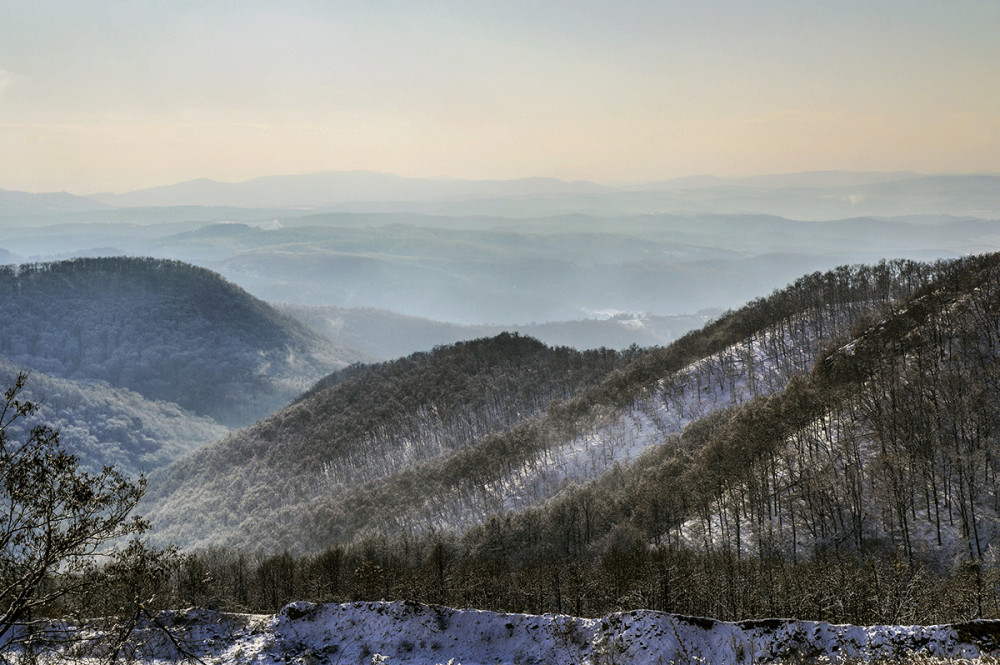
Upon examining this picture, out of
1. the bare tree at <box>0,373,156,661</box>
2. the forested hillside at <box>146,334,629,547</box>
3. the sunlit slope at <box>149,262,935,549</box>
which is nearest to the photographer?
the bare tree at <box>0,373,156,661</box>

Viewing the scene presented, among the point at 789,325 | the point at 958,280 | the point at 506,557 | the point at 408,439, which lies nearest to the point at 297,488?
the point at 408,439

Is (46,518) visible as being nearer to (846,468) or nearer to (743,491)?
(743,491)

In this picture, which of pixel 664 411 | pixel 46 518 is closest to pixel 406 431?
pixel 664 411

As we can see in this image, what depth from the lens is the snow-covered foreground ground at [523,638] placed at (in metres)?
29.9

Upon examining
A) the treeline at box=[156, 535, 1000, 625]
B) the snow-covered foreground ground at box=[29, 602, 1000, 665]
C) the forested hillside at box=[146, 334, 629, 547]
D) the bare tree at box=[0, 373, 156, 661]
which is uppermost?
the bare tree at box=[0, 373, 156, 661]

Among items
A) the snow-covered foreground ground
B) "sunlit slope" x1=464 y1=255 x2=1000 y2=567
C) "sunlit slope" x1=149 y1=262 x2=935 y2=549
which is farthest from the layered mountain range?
the snow-covered foreground ground

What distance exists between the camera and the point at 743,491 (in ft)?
258

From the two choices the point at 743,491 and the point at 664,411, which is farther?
the point at 664,411

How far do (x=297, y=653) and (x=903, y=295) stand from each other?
450 feet

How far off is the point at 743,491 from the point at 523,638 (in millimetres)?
52256

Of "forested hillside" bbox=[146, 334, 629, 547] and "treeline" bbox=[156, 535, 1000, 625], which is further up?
"treeline" bbox=[156, 535, 1000, 625]

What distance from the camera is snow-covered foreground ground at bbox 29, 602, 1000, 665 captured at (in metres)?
29.9

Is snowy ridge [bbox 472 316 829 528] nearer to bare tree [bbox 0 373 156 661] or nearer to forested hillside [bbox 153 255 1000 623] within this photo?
forested hillside [bbox 153 255 1000 623]

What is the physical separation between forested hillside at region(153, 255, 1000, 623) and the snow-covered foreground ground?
387 inches
